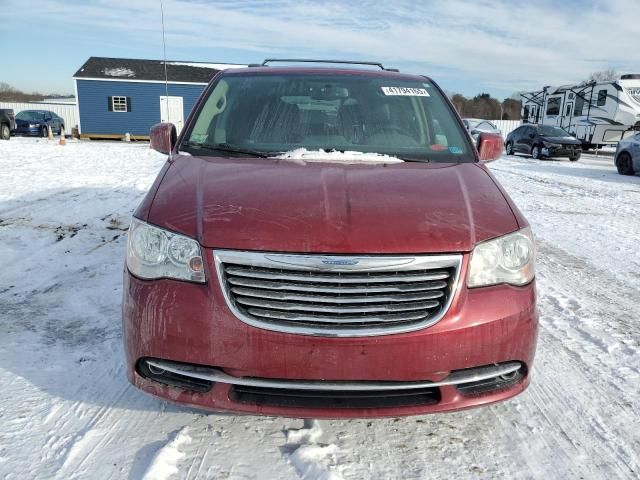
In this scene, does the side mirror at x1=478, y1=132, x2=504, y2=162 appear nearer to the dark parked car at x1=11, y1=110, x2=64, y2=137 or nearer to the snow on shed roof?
the snow on shed roof

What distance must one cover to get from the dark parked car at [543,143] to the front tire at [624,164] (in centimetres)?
449

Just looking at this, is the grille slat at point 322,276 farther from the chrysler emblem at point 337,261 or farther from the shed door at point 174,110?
the shed door at point 174,110

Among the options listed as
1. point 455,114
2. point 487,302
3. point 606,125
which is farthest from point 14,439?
point 606,125

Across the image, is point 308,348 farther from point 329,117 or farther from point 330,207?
point 329,117

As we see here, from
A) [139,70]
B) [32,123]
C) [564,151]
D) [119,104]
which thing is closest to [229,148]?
[564,151]

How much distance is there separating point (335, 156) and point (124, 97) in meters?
29.3

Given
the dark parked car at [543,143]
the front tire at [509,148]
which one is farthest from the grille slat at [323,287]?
the front tire at [509,148]

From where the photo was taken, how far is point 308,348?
1954 millimetres

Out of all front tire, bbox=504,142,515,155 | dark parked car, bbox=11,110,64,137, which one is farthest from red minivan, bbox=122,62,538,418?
dark parked car, bbox=11,110,64,137

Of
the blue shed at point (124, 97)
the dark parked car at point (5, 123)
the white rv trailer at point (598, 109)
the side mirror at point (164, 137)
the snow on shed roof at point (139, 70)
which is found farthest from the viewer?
the snow on shed roof at point (139, 70)

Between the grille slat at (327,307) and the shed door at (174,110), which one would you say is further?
the shed door at (174,110)

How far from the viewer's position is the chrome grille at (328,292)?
1973 mm

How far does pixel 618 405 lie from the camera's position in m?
2.60

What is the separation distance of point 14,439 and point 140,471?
635mm
